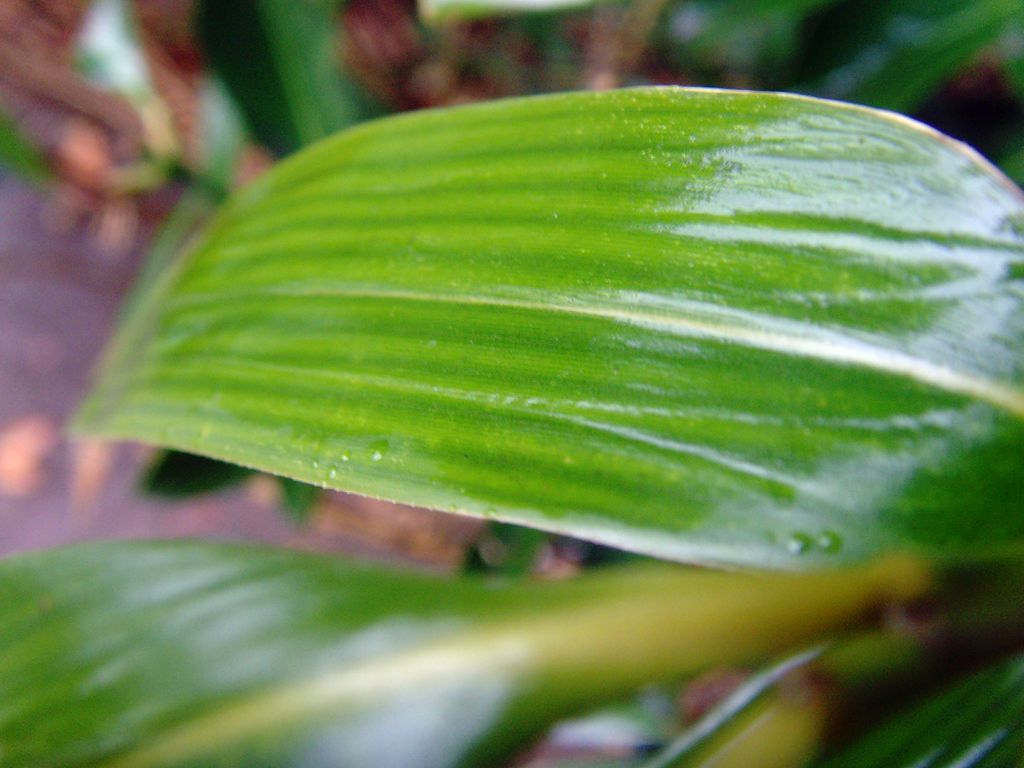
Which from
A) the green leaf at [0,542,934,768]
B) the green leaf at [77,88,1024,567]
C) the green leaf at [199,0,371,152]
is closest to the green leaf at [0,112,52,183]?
the green leaf at [199,0,371,152]

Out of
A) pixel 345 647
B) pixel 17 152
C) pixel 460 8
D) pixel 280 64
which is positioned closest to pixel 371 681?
pixel 345 647

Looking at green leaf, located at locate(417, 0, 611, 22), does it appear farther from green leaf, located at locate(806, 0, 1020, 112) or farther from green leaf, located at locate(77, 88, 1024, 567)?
green leaf, located at locate(806, 0, 1020, 112)

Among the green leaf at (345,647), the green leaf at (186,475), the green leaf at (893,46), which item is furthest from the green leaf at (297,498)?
the green leaf at (893,46)

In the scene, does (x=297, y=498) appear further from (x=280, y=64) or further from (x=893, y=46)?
(x=893, y=46)

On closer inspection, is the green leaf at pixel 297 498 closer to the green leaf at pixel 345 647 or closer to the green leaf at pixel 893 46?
the green leaf at pixel 345 647

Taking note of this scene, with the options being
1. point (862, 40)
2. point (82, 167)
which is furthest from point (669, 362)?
point (82, 167)

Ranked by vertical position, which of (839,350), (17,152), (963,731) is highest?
(17,152)
